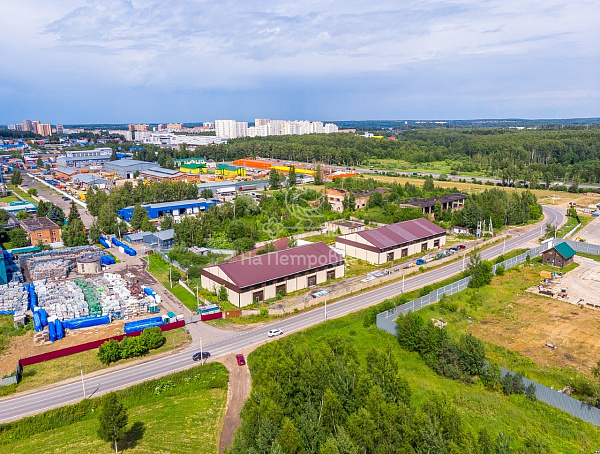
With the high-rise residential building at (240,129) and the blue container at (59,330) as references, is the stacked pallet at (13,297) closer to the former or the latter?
the blue container at (59,330)

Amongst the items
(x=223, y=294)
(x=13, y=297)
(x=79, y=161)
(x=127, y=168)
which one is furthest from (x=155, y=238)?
(x=79, y=161)

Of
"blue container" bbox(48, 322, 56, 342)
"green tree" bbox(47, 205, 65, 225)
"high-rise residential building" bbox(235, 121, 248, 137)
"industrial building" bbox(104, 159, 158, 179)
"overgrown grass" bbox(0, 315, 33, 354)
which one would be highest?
"high-rise residential building" bbox(235, 121, 248, 137)

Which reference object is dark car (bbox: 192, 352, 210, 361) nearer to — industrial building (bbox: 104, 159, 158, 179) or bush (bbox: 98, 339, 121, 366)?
bush (bbox: 98, 339, 121, 366)

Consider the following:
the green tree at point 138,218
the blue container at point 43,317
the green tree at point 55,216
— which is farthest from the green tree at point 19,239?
the blue container at point 43,317

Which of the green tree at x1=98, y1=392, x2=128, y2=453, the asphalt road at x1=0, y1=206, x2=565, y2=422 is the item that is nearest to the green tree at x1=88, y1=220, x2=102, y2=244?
the asphalt road at x1=0, y1=206, x2=565, y2=422

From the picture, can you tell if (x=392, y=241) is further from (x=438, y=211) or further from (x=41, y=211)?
(x=41, y=211)

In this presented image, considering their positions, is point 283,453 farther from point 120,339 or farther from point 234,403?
point 120,339
